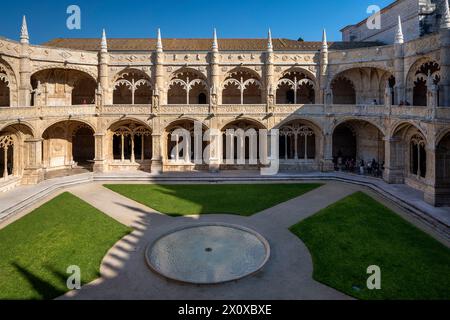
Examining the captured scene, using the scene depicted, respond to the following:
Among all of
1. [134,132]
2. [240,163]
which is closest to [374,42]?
[240,163]

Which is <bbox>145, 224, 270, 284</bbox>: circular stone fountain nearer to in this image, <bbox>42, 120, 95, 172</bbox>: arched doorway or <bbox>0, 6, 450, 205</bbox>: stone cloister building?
<bbox>0, 6, 450, 205</bbox>: stone cloister building

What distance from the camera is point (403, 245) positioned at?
1590 centimetres

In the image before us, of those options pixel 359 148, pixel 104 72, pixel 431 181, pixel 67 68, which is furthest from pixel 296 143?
pixel 67 68

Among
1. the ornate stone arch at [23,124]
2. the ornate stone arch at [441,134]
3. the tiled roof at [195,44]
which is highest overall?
the tiled roof at [195,44]

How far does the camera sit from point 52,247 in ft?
52.0

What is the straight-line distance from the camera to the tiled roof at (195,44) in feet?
126

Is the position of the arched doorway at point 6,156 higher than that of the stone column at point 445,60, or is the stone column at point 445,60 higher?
the stone column at point 445,60

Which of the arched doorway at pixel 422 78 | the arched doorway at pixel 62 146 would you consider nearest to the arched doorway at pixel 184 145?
the arched doorway at pixel 62 146

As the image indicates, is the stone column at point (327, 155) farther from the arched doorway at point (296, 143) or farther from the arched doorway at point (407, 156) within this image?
the arched doorway at point (407, 156)

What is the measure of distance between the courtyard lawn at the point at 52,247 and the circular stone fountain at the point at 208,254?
8.29 ft

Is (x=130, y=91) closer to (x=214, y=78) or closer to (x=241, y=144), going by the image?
(x=214, y=78)

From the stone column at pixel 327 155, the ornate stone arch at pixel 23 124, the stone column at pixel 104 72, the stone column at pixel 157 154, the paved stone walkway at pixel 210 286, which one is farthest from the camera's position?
the stone column at pixel 104 72

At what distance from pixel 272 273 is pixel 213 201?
10689 mm

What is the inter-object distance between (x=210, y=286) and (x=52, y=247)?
325 inches
